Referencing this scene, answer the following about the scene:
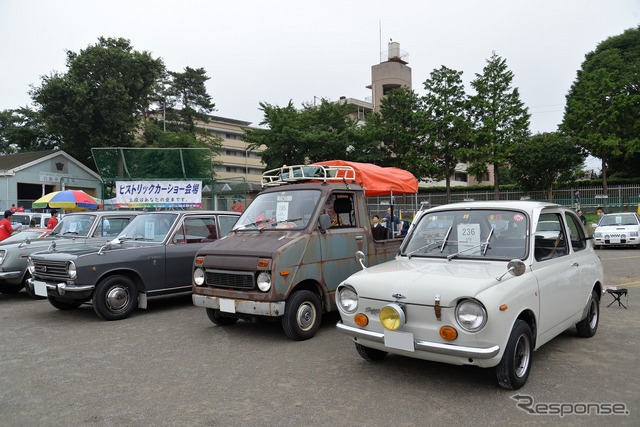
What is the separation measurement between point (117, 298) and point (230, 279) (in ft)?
8.73

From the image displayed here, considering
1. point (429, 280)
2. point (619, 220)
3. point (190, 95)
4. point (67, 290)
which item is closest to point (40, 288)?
point (67, 290)

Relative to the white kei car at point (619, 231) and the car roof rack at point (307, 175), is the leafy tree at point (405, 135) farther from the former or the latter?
the car roof rack at point (307, 175)

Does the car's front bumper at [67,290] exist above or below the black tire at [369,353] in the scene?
above

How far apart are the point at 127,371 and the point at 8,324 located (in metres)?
3.88

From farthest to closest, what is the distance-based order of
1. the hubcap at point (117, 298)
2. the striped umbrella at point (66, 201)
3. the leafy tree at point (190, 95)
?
the leafy tree at point (190, 95), the striped umbrella at point (66, 201), the hubcap at point (117, 298)

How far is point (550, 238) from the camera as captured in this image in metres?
5.16

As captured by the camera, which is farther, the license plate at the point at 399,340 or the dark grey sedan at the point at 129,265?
the dark grey sedan at the point at 129,265

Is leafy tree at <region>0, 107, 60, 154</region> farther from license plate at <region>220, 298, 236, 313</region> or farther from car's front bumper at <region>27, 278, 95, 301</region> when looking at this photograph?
license plate at <region>220, 298, 236, 313</region>

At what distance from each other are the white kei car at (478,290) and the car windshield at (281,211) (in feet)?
5.56

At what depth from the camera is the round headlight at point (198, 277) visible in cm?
650

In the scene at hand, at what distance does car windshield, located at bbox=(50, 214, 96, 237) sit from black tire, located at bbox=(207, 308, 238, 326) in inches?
167

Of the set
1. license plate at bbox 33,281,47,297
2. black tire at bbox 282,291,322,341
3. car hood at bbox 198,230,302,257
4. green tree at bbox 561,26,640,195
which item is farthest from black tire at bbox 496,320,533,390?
green tree at bbox 561,26,640,195

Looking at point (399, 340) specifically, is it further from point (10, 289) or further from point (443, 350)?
point (10, 289)

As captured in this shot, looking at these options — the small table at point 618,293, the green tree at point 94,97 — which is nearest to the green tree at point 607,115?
the small table at point 618,293
